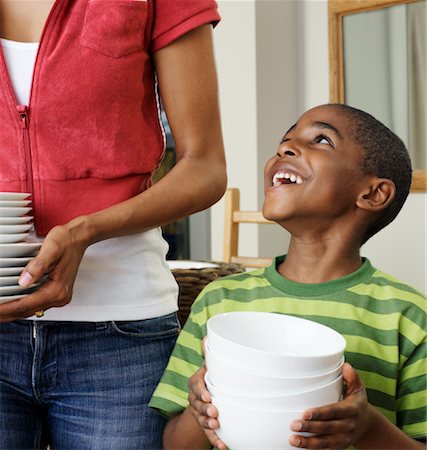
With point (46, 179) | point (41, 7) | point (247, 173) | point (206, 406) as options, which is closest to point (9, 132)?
point (46, 179)

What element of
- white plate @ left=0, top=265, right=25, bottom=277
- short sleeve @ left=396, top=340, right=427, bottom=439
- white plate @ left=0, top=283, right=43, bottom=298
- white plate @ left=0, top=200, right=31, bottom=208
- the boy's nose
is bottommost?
short sleeve @ left=396, top=340, right=427, bottom=439

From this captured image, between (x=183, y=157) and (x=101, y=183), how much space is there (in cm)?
12

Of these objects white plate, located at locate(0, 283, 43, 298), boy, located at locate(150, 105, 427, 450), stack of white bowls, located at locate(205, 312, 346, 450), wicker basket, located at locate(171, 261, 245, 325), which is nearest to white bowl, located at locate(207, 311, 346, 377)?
stack of white bowls, located at locate(205, 312, 346, 450)

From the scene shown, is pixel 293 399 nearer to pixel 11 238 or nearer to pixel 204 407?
pixel 204 407

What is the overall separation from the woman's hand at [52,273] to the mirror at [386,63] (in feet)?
10.4

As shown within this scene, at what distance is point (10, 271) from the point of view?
0.86m

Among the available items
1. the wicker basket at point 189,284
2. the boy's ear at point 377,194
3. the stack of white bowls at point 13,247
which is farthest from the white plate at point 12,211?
the wicker basket at point 189,284

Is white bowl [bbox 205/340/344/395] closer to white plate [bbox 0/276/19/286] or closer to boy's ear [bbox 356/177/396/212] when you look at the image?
white plate [bbox 0/276/19/286]

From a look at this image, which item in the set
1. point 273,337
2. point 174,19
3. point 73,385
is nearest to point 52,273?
point 73,385

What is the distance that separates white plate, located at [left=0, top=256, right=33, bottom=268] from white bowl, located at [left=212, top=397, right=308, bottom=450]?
276 mm

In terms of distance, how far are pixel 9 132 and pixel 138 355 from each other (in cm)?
34

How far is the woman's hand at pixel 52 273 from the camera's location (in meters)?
0.86

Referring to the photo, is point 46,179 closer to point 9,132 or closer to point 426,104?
point 9,132

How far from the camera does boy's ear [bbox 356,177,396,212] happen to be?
1.12 m
